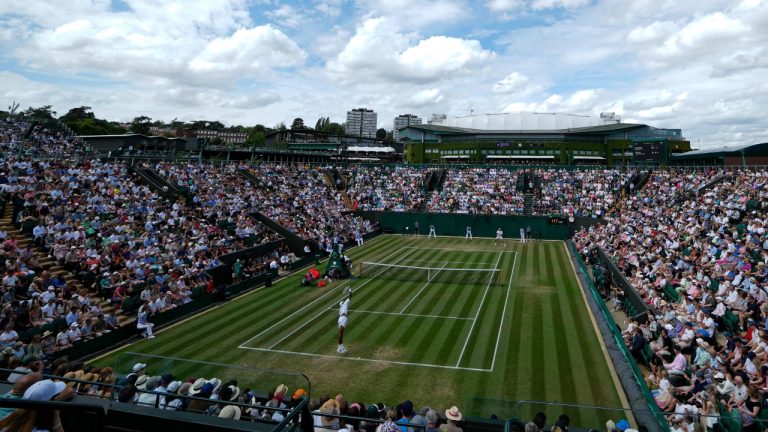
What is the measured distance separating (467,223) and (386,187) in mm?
12654

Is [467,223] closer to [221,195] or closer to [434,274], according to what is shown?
[434,274]

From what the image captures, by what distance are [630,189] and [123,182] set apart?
45.5m

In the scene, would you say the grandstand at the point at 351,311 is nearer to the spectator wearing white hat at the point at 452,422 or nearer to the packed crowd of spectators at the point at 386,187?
the spectator wearing white hat at the point at 452,422

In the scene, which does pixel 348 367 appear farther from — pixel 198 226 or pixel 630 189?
pixel 630 189

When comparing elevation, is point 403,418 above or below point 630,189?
below

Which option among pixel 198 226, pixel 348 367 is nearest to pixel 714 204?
pixel 348 367

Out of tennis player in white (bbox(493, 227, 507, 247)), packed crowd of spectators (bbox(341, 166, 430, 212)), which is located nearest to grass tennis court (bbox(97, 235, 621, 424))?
tennis player in white (bbox(493, 227, 507, 247))

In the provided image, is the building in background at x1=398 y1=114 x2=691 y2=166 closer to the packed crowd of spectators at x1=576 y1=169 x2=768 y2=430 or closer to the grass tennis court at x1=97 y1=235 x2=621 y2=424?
the packed crowd of spectators at x1=576 y1=169 x2=768 y2=430

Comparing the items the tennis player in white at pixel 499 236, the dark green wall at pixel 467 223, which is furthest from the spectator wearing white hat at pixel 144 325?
the dark green wall at pixel 467 223

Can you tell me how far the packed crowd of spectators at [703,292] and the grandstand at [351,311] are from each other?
0.08 metres

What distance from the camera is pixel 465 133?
11269cm

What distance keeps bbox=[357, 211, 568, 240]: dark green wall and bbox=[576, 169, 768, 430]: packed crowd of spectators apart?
28.2 ft

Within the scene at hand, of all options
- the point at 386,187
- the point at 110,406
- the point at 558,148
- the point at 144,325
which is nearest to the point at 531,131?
the point at 558,148

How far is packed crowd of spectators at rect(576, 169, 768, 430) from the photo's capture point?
35.7 feet
